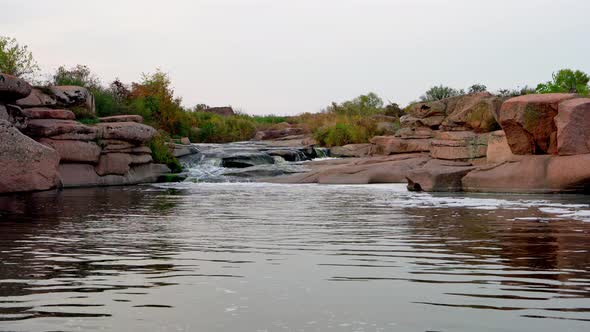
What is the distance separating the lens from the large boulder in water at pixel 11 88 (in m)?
19.4

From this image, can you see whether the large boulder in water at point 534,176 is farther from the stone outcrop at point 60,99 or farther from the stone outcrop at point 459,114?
the stone outcrop at point 60,99

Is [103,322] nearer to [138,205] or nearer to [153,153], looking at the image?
[138,205]

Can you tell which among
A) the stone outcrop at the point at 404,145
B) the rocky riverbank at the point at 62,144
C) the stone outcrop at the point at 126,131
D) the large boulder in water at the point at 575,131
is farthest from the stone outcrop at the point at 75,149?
the large boulder in water at the point at 575,131

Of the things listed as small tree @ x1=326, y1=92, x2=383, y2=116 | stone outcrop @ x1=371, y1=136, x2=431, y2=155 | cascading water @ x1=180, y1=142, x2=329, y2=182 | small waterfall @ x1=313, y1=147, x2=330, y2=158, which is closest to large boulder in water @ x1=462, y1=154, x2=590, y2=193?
stone outcrop @ x1=371, y1=136, x2=431, y2=155

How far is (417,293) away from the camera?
4.70 meters

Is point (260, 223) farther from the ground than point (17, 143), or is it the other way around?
point (17, 143)

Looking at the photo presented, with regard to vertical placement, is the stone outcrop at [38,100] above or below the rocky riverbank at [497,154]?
above

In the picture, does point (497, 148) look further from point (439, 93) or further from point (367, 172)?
point (439, 93)

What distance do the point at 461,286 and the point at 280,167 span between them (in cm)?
A: 2039

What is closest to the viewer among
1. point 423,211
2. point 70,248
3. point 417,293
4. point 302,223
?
point 417,293

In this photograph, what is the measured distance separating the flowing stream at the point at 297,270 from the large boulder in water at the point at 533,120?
5.21m

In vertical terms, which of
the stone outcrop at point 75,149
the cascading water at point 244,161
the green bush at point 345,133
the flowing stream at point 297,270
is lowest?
the flowing stream at point 297,270

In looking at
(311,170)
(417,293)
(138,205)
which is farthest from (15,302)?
(311,170)

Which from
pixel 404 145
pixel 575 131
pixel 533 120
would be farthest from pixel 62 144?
pixel 575 131
